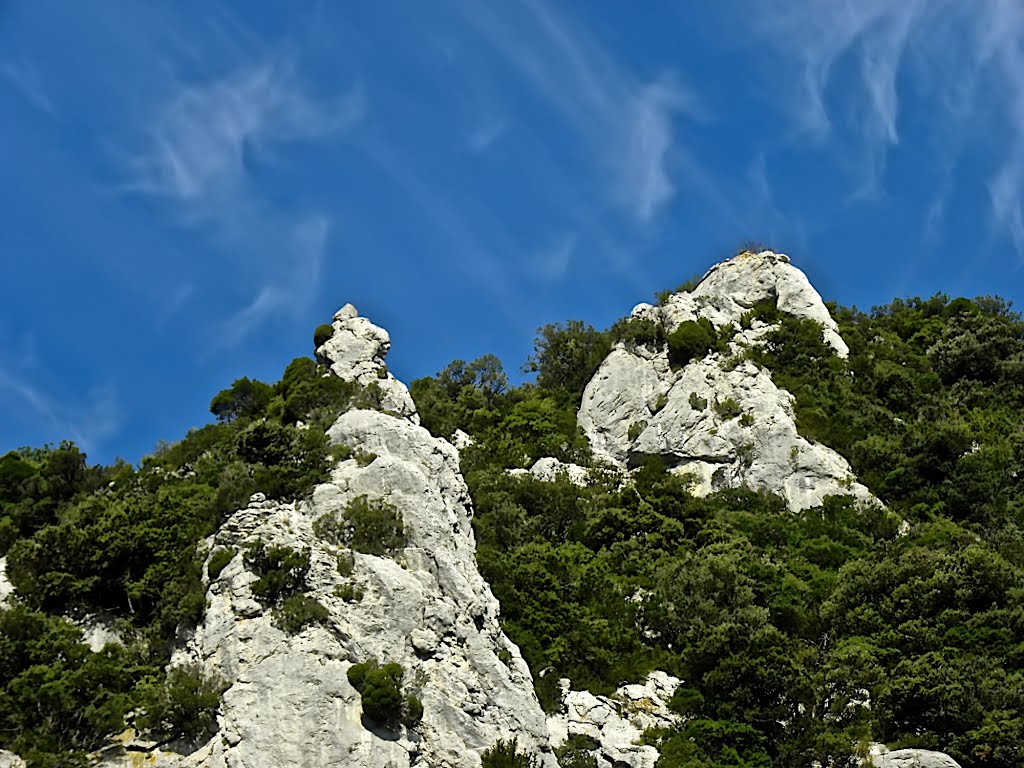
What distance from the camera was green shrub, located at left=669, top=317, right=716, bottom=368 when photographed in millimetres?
64438

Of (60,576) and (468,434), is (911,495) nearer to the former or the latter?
(468,434)

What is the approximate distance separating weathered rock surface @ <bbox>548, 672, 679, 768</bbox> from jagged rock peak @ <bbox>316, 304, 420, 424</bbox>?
530 inches

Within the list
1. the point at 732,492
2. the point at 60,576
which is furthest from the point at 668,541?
the point at 60,576

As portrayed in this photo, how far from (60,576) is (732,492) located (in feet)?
106

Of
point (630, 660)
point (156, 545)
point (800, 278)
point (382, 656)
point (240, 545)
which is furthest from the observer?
point (800, 278)

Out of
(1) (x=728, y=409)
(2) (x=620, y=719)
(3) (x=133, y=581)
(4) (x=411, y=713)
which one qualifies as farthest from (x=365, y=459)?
(1) (x=728, y=409)

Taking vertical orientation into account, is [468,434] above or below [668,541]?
above

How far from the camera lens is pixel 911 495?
5359cm

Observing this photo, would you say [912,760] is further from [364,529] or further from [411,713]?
[364,529]

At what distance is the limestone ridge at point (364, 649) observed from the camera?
87.1 ft

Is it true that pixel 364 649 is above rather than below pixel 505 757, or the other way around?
above

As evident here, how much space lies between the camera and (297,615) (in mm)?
29266

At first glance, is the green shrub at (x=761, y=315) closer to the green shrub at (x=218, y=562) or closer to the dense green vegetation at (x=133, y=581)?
the dense green vegetation at (x=133, y=581)

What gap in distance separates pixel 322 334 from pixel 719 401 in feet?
73.5
